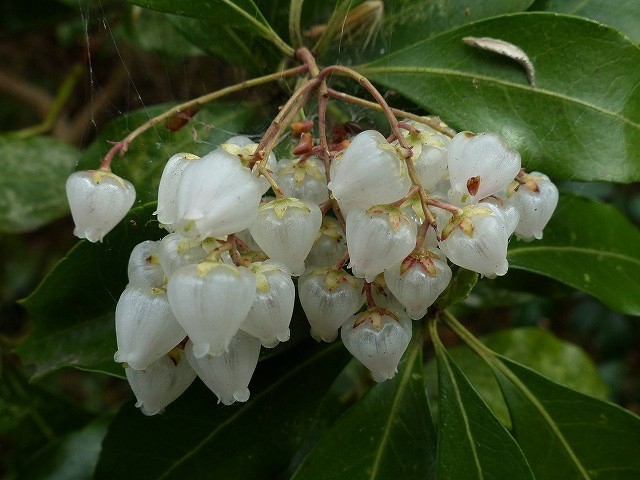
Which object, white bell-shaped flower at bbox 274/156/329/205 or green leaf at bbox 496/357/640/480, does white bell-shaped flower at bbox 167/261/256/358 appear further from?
green leaf at bbox 496/357/640/480

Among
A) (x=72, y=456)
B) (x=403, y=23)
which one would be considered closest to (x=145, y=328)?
(x=403, y=23)

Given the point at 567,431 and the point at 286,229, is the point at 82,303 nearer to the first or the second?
the point at 286,229

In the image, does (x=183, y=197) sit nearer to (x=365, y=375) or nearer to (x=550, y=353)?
(x=365, y=375)

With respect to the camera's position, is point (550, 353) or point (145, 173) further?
point (550, 353)

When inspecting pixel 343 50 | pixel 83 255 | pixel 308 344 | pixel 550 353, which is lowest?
pixel 550 353

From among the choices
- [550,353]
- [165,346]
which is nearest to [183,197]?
[165,346]

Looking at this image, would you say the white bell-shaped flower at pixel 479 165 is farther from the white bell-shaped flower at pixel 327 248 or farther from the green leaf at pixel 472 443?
the green leaf at pixel 472 443
